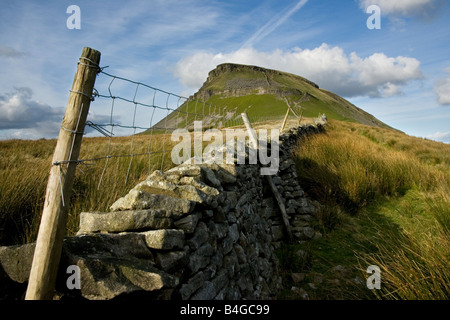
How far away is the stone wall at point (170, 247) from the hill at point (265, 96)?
55162 mm

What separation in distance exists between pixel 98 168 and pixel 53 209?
2.97 meters

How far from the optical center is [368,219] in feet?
20.2

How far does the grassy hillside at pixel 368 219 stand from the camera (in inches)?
132

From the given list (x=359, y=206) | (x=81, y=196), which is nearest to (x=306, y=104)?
(x=359, y=206)

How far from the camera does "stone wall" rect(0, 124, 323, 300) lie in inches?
61.0

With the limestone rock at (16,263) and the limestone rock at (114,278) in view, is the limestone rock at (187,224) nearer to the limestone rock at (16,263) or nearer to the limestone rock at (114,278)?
the limestone rock at (114,278)

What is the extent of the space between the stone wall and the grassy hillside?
1175mm

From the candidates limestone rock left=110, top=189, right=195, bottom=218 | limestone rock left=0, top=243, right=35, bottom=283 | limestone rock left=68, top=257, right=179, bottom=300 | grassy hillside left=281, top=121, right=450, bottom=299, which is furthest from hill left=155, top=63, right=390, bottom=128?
limestone rock left=0, top=243, right=35, bottom=283

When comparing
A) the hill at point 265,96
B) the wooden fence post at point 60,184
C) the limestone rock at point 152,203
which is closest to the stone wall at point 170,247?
the limestone rock at point 152,203

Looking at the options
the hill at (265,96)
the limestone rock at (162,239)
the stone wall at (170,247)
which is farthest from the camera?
the hill at (265,96)

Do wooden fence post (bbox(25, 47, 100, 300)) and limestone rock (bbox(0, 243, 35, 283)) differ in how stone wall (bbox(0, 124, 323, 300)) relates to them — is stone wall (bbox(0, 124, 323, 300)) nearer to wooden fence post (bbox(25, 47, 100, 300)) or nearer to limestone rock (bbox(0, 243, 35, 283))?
limestone rock (bbox(0, 243, 35, 283))
